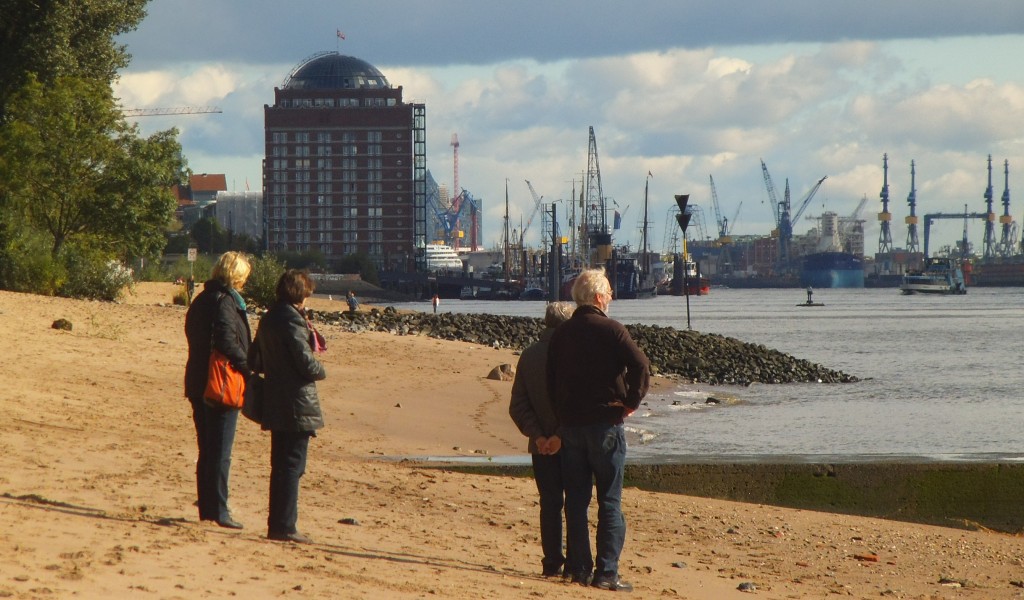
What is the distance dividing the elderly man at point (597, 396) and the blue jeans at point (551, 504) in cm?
22

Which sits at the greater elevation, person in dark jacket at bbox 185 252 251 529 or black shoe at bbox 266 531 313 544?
person in dark jacket at bbox 185 252 251 529

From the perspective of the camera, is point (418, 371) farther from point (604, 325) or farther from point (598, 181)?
point (598, 181)

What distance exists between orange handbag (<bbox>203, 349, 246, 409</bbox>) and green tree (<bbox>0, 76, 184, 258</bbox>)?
38760 mm

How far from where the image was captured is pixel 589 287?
7723 millimetres

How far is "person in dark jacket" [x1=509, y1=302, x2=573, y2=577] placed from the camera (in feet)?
26.5

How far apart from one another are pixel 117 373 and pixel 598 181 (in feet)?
569

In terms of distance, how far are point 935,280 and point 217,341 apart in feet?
622

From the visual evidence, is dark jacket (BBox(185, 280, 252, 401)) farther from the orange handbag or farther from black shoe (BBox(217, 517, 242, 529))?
black shoe (BBox(217, 517, 242, 529))

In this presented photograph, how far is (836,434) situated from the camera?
24.3m

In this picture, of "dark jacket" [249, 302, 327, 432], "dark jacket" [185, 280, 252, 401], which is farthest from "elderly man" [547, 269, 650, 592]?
"dark jacket" [185, 280, 252, 401]

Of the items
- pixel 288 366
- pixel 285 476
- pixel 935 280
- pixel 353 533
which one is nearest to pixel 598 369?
pixel 288 366

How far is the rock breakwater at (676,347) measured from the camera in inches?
1531

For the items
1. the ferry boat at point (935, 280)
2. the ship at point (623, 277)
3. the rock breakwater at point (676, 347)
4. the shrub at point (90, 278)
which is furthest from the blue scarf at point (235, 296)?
the ferry boat at point (935, 280)

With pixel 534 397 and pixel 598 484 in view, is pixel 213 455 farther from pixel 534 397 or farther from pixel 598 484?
pixel 598 484
